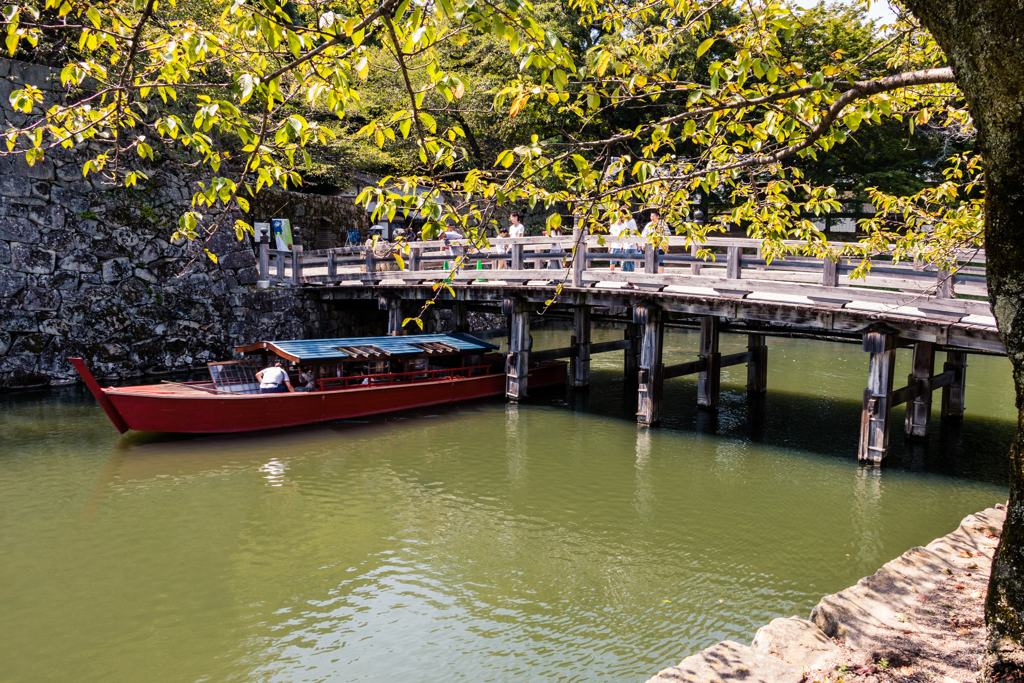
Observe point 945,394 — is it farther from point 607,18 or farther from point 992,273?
point 992,273

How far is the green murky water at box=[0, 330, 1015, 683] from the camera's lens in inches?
260

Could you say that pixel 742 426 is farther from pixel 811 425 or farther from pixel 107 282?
pixel 107 282

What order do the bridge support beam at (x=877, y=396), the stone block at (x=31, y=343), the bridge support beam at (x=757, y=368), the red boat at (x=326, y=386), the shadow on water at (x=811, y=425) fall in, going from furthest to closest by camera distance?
the bridge support beam at (x=757, y=368), the stone block at (x=31, y=343), the red boat at (x=326, y=386), the shadow on water at (x=811, y=425), the bridge support beam at (x=877, y=396)

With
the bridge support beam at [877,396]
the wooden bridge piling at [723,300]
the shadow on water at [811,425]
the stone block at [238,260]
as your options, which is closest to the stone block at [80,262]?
the stone block at [238,260]

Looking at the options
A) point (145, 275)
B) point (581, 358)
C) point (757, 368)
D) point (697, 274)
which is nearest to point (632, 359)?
point (581, 358)

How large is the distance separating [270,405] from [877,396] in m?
11.2

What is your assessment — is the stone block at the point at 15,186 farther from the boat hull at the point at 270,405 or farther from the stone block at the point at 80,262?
the boat hull at the point at 270,405

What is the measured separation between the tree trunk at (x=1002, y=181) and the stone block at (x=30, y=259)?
19.7 metres

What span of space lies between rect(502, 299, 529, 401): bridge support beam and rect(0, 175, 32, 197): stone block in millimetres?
12277

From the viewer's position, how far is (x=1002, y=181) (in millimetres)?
3396

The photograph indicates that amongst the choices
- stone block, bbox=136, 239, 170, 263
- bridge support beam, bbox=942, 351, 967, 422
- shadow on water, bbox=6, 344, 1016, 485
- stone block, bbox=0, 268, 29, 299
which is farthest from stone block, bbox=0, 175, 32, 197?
bridge support beam, bbox=942, 351, 967, 422

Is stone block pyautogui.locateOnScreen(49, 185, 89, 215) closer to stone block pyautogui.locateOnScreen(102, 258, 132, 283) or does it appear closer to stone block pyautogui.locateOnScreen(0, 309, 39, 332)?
stone block pyautogui.locateOnScreen(102, 258, 132, 283)

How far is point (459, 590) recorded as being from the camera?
→ 7.77m

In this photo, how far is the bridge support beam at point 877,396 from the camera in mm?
11555
